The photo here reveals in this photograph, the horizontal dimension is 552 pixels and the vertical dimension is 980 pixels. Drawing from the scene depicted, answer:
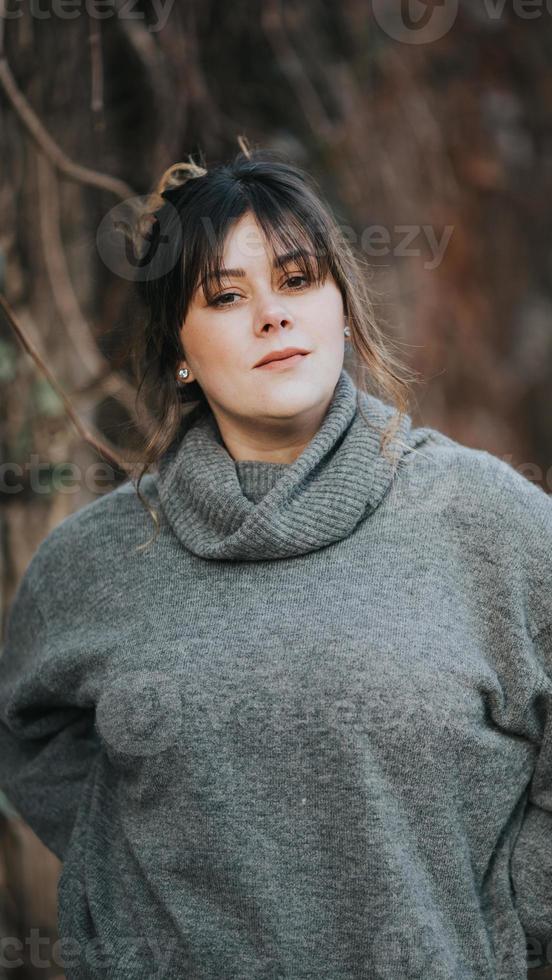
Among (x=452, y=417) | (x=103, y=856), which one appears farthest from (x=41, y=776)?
(x=452, y=417)

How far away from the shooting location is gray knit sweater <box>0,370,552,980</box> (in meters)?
1.38

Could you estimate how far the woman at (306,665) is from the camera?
4.54 feet

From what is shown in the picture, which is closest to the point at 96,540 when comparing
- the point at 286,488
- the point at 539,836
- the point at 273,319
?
the point at 286,488

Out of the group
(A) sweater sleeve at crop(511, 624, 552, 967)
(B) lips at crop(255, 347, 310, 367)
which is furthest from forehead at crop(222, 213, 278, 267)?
(A) sweater sleeve at crop(511, 624, 552, 967)

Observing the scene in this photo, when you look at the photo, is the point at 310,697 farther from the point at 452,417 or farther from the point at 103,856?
the point at 452,417

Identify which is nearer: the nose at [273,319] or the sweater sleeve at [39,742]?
the nose at [273,319]

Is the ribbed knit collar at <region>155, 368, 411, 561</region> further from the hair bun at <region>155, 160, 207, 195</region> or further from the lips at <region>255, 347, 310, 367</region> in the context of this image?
the hair bun at <region>155, 160, 207, 195</region>

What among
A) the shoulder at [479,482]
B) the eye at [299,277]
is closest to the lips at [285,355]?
the eye at [299,277]

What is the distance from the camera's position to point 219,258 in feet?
4.86

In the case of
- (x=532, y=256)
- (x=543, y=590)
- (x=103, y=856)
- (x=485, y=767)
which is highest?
(x=532, y=256)

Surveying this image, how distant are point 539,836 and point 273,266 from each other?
0.87m

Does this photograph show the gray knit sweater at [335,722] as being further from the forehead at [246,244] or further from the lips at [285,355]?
the forehead at [246,244]

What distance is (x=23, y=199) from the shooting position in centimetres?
235

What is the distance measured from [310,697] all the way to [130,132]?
1779 millimetres
